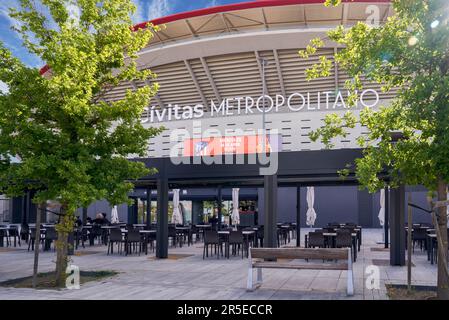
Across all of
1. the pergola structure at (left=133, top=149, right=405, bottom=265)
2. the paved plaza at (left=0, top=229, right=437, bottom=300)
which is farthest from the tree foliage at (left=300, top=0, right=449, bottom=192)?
the pergola structure at (left=133, top=149, right=405, bottom=265)

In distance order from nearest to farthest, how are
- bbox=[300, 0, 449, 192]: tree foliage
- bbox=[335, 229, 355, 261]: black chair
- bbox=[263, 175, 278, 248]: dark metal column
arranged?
bbox=[300, 0, 449, 192]: tree foliage, bbox=[335, 229, 355, 261]: black chair, bbox=[263, 175, 278, 248]: dark metal column

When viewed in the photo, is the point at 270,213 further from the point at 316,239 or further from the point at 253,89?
the point at 253,89

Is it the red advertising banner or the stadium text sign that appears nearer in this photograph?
the red advertising banner

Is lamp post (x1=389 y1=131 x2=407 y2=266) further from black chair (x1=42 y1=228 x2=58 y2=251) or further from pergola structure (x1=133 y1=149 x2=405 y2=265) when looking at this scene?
black chair (x1=42 y1=228 x2=58 y2=251)

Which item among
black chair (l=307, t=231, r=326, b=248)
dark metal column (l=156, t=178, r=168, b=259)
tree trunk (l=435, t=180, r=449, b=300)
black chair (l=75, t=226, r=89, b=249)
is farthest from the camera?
black chair (l=75, t=226, r=89, b=249)

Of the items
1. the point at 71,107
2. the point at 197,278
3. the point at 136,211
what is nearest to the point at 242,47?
the point at 136,211

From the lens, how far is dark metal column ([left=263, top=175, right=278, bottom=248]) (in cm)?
1366

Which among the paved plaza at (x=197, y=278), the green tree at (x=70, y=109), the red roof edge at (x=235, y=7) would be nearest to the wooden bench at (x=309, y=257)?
the paved plaza at (x=197, y=278)

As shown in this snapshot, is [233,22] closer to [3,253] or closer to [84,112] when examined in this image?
[3,253]

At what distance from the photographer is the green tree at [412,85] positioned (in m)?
7.02

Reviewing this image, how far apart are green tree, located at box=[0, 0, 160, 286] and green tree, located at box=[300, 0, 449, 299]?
429cm
